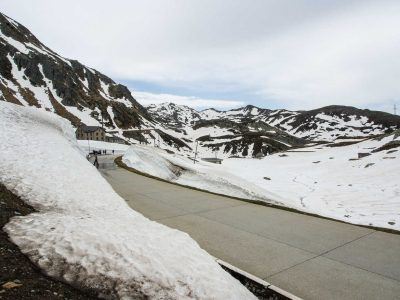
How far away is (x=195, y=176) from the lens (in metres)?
27.8

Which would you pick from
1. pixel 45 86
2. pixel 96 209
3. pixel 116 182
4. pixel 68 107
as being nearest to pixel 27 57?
pixel 45 86

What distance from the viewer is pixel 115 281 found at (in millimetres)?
5512

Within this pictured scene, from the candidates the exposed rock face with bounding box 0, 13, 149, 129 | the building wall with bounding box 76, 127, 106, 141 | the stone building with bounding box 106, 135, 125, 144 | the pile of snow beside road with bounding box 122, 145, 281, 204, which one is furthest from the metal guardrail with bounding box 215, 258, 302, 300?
the stone building with bounding box 106, 135, 125, 144

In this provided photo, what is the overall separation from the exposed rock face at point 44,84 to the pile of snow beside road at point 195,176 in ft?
306

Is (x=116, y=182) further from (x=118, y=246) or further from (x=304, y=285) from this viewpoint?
(x=304, y=285)

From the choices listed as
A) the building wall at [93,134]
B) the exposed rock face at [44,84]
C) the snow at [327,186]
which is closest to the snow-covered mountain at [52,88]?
the exposed rock face at [44,84]

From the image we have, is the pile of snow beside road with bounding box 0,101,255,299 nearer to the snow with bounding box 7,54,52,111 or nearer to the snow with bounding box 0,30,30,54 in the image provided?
the snow with bounding box 7,54,52,111

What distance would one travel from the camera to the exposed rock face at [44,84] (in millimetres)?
124681

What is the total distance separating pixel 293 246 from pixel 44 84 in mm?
153427

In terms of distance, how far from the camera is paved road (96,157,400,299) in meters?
6.89

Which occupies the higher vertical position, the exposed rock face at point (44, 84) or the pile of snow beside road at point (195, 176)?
the exposed rock face at point (44, 84)

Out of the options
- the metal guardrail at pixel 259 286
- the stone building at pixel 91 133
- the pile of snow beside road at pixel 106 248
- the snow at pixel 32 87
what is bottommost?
the stone building at pixel 91 133

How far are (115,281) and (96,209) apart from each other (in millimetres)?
5178

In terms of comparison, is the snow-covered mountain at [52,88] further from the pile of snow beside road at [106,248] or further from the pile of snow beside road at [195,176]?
the pile of snow beside road at [106,248]
